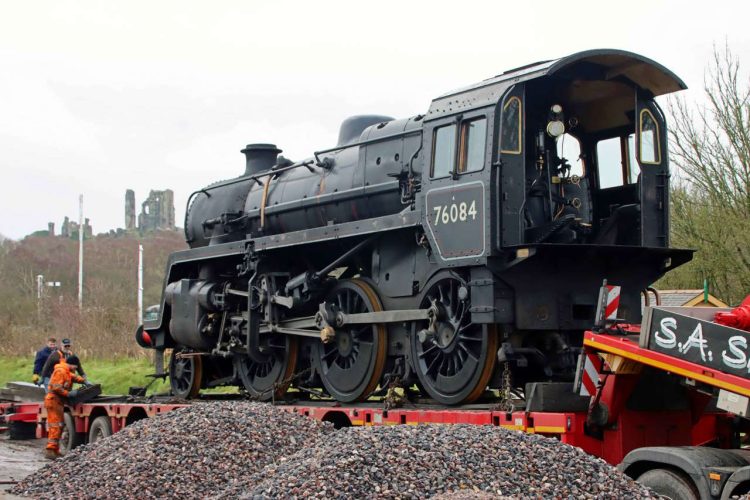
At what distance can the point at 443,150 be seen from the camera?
11.2m

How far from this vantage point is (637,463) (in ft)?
26.0

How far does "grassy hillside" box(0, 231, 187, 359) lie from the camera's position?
33594 mm

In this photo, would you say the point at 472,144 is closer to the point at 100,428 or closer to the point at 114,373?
the point at 100,428

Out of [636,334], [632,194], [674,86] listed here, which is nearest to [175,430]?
[636,334]

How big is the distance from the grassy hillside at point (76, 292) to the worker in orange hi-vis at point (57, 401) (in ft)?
46.7

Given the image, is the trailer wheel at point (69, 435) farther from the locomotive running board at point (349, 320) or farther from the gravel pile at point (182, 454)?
the gravel pile at point (182, 454)

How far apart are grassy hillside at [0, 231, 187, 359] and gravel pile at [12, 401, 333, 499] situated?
65.6ft

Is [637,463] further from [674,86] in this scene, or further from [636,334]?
[674,86]

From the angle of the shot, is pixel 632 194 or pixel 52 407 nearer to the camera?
pixel 632 194

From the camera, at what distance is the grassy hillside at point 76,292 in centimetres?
3359

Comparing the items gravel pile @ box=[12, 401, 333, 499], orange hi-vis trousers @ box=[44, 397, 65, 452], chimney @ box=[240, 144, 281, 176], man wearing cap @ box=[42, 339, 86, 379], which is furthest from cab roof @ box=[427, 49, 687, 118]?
man wearing cap @ box=[42, 339, 86, 379]

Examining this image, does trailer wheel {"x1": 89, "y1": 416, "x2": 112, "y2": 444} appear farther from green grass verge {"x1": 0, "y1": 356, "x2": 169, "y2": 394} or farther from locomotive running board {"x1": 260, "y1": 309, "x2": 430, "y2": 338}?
green grass verge {"x1": 0, "y1": 356, "x2": 169, "y2": 394}

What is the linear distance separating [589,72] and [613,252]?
2015mm

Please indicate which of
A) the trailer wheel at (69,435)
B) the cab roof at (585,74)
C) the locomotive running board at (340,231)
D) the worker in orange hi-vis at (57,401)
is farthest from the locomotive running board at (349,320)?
the trailer wheel at (69,435)
